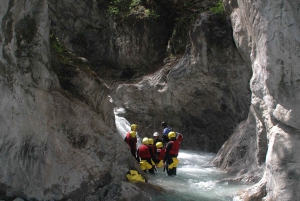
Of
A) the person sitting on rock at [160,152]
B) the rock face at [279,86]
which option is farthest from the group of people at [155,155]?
the rock face at [279,86]

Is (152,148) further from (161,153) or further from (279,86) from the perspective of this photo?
(279,86)

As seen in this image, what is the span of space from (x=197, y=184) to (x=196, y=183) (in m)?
0.12

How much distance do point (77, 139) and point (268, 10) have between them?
446cm

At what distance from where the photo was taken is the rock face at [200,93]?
46.0ft

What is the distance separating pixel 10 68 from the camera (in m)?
6.70

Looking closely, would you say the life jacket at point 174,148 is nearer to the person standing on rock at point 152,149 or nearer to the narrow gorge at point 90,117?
the person standing on rock at point 152,149

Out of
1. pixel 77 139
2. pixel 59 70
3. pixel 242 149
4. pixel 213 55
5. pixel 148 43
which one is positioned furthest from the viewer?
pixel 148 43

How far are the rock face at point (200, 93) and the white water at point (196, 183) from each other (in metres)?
2.53

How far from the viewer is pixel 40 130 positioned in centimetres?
690

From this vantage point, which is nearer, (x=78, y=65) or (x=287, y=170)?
(x=287, y=170)

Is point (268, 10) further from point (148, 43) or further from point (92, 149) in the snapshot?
point (148, 43)

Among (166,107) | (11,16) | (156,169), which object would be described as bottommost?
(156,169)

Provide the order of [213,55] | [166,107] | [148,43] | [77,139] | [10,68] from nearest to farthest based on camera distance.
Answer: [10,68] < [77,139] < [213,55] < [166,107] < [148,43]

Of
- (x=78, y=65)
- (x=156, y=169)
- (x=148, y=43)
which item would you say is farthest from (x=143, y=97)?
(x=78, y=65)
